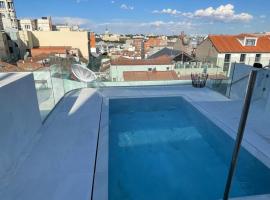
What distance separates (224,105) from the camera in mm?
5328

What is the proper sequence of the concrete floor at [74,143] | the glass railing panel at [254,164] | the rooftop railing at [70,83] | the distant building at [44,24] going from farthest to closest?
the distant building at [44,24], the rooftop railing at [70,83], the glass railing panel at [254,164], the concrete floor at [74,143]

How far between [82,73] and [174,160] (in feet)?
14.0

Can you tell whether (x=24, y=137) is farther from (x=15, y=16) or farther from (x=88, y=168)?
(x=15, y=16)

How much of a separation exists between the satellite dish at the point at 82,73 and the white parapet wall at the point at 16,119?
2.71 m

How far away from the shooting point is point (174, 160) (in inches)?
148

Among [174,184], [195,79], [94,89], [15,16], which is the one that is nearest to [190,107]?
[195,79]

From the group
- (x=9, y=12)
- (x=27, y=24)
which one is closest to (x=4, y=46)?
(x=9, y=12)

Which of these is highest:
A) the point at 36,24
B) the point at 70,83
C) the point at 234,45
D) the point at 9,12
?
the point at 9,12

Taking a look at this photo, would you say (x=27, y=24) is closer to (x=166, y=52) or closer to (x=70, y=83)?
(x=166, y=52)

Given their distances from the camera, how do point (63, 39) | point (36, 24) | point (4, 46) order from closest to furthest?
point (4, 46) → point (63, 39) → point (36, 24)

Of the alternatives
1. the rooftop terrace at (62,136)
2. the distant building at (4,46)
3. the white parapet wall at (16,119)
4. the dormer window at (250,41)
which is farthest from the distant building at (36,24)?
the white parapet wall at (16,119)

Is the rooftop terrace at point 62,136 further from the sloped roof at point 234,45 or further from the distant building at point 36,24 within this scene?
the distant building at point 36,24

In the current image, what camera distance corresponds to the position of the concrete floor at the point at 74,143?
7.96 ft

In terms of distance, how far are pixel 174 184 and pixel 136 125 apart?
86.8 inches
